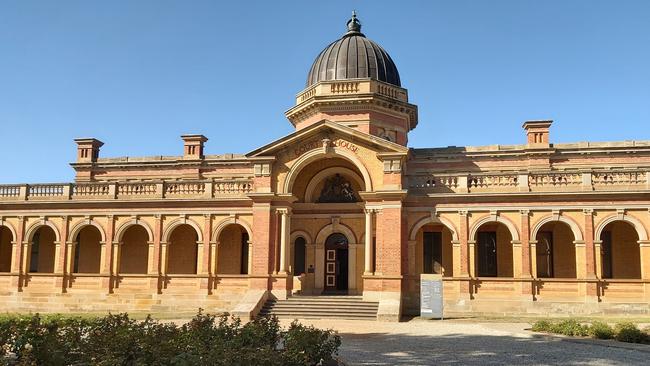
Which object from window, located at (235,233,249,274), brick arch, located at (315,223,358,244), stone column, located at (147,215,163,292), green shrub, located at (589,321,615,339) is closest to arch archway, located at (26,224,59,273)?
stone column, located at (147,215,163,292)

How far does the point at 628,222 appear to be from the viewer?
2558 cm

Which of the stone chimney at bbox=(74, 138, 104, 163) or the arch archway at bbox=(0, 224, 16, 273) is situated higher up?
the stone chimney at bbox=(74, 138, 104, 163)

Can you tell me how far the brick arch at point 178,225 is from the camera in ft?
95.7

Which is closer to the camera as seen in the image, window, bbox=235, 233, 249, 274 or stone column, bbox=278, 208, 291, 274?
stone column, bbox=278, 208, 291, 274

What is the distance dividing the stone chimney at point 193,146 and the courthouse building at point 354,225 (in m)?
5.83

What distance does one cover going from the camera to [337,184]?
30562 mm

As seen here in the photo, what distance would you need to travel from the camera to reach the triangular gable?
87.7 feet

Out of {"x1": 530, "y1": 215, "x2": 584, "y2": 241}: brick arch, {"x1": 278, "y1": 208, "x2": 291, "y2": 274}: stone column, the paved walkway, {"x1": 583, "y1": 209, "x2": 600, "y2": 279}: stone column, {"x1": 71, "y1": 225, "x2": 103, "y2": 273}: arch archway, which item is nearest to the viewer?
the paved walkway

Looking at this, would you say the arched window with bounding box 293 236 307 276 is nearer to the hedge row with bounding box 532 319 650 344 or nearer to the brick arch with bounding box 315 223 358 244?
the brick arch with bounding box 315 223 358 244

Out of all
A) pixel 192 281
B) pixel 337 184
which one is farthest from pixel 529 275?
pixel 192 281

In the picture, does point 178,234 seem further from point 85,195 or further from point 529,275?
point 529,275

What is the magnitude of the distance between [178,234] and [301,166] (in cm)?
823

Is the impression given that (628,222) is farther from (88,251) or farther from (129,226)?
(88,251)

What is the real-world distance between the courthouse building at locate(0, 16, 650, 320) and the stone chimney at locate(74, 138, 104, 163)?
228 inches
